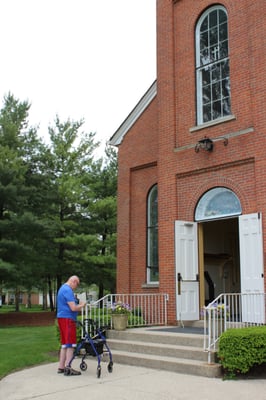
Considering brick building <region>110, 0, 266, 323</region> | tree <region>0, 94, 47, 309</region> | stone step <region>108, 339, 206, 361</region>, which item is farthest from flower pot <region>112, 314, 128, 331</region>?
tree <region>0, 94, 47, 309</region>

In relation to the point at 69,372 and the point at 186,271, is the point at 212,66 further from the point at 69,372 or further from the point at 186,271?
the point at 69,372

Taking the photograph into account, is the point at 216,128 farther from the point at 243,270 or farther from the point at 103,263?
the point at 103,263

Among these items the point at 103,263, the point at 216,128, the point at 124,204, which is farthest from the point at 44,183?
the point at 216,128

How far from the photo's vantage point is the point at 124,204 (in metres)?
16.0

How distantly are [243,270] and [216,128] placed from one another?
3767mm

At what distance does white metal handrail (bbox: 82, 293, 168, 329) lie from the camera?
37.2 feet

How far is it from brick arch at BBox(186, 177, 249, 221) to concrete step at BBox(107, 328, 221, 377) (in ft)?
11.4

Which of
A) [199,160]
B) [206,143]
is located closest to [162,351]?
Answer: [199,160]

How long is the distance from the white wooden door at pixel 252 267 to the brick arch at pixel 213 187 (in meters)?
0.47

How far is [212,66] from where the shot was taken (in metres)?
13.2

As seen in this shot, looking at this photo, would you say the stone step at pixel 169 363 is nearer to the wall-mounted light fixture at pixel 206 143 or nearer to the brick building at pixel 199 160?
the brick building at pixel 199 160

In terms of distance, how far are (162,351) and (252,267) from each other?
3.11 m

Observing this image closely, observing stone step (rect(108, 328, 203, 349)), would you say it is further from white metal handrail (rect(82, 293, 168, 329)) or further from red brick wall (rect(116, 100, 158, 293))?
red brick wall (rect(116, 100, 158, 293))

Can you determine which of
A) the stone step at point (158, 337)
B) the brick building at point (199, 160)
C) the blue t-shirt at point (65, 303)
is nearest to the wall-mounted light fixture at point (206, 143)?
the brick building at point (199, 160)
